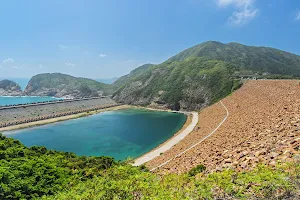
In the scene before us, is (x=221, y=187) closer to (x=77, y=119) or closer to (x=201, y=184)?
(x=201, y=184)

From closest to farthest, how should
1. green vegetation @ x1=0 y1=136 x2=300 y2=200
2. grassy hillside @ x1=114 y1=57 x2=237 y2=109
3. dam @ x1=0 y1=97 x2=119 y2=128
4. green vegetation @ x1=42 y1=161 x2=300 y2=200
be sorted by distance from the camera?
green vegetation @ x1=42 y1=161 x2=300 y2=200 → green vegetation @ x1=0 y1=136 x2=300 y2=200 → dam @ x1=0 y1=97 x2=119 y2=128 → grassy hillside @ x1=114 y1=57 x2=237 y2=109

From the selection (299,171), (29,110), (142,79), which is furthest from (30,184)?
(142,79)

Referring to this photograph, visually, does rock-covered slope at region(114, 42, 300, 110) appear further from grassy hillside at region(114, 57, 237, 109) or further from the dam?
the dam

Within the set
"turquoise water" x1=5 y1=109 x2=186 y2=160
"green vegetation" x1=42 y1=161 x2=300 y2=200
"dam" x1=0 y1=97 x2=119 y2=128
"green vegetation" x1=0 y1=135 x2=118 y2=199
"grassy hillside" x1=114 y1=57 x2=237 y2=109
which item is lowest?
"turquoise water" x1=5 y1=109 x2=186 y2=160

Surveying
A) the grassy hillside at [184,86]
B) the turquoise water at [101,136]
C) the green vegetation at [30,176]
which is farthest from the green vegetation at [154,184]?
the grassy hillside at [184,86]

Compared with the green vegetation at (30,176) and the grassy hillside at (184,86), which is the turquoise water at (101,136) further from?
the grassy hillside at (184,86)

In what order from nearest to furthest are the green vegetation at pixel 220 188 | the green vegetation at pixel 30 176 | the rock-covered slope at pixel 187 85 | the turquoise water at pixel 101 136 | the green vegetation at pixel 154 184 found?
the green vegetation at pixel 220 188 → the green vegetation at pixel 154 184 → the green vegetation at pixel 30 176 → the turquoise water at pixel 101 136 → the rock-covered slope at pixel 187 85

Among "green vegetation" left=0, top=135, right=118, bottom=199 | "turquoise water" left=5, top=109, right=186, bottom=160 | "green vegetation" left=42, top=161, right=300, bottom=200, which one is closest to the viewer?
"green vegetation" left=42, top=161, right=300, bottom=200

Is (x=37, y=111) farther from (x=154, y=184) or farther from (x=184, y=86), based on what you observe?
(x=154, y=184)

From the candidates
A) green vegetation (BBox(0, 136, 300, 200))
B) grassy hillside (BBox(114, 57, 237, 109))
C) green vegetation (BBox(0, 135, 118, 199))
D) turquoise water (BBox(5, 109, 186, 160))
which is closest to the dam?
turquoise water (BBox(5, 109, 186, 160))
